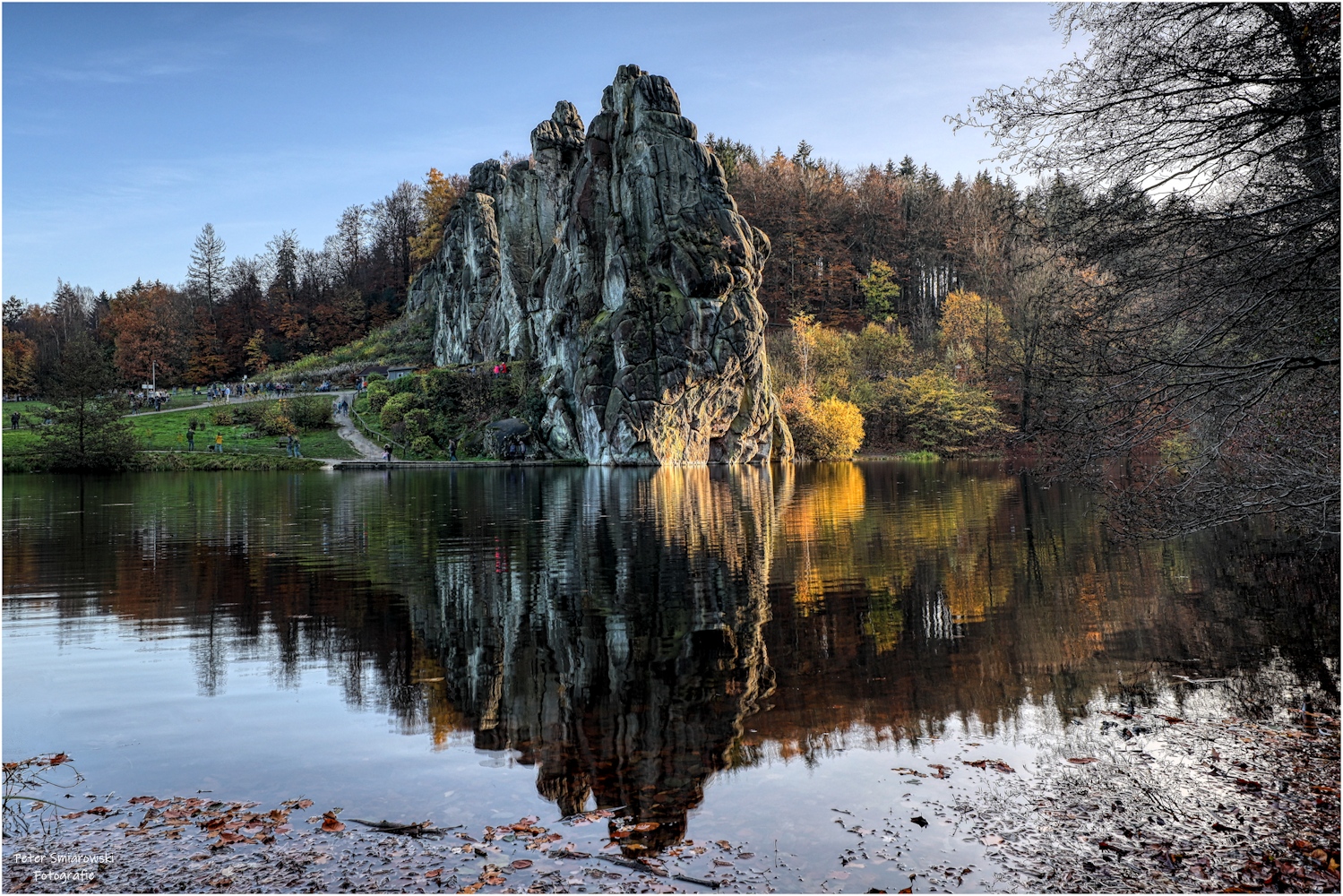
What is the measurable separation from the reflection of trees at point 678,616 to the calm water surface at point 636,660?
0.21ft

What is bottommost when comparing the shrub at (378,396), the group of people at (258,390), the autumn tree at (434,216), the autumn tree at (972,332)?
the shrub at (378,396)

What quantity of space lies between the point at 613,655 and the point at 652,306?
56119 mm

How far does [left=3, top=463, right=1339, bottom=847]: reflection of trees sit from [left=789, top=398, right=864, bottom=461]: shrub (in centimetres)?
4638

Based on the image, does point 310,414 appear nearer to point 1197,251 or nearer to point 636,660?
point 636,660

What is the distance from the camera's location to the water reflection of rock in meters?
7.95

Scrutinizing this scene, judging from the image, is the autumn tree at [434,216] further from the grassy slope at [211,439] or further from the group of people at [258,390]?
the grassy slope at [211,439]

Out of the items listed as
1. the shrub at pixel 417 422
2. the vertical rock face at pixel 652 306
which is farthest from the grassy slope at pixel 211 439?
the vertical rock face at pixel 652 306

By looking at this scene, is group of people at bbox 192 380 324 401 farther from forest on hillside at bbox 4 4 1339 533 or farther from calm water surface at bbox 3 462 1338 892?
forest on hillside at bbox 4 4 1339 533

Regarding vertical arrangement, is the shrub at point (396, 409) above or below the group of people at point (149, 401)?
below

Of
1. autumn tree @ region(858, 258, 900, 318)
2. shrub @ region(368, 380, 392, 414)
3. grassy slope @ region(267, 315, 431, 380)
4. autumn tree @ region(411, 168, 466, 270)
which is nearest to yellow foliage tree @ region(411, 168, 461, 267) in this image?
autumn tree @ region(411, 168, 466, 270)

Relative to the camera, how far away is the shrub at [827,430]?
250 feet

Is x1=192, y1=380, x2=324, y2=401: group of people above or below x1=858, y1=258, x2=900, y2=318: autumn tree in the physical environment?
below

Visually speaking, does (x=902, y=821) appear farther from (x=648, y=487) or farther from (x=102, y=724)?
(x=648, y=487)

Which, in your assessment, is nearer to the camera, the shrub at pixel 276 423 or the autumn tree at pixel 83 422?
the autumn tree at pixel 83 422
